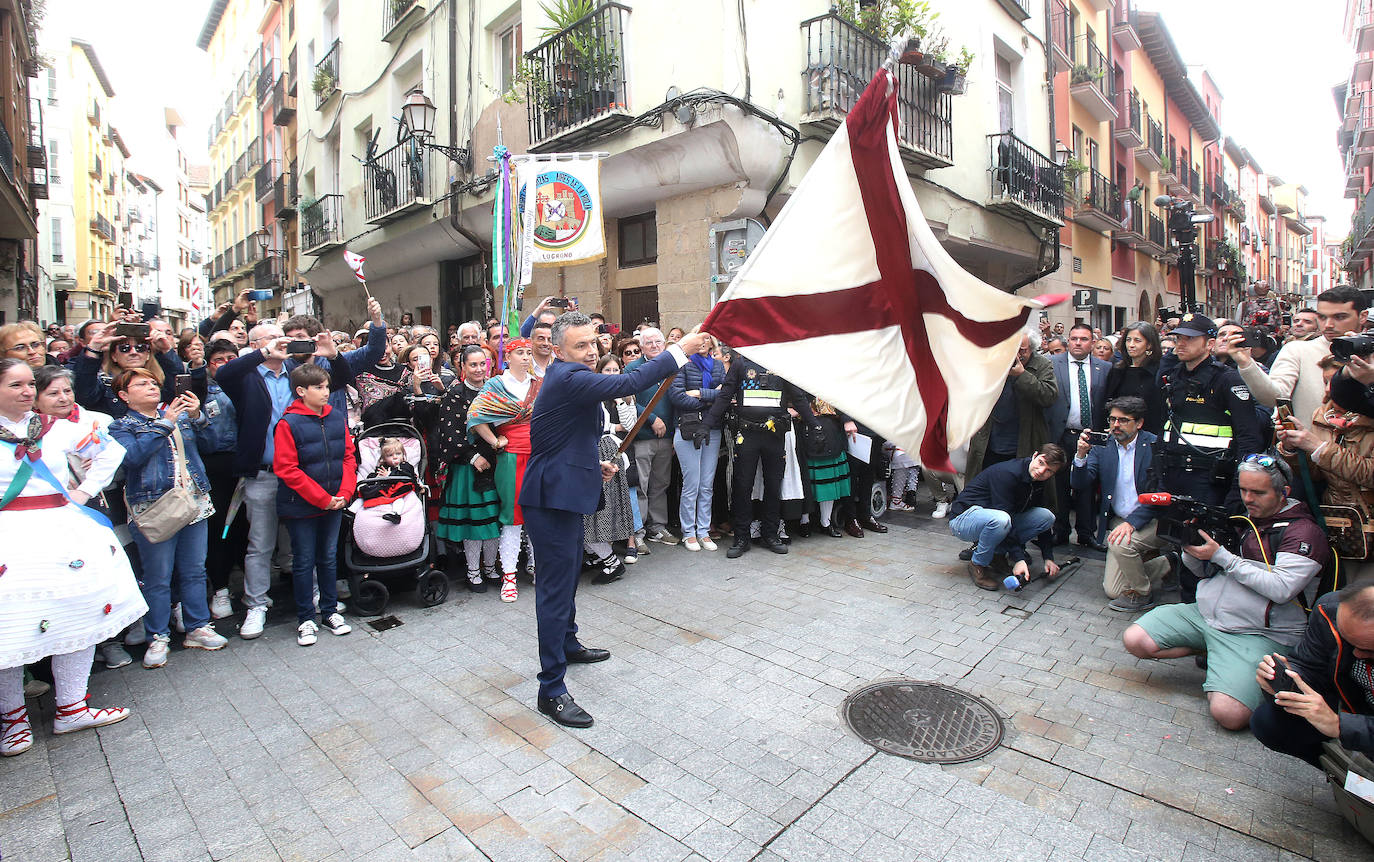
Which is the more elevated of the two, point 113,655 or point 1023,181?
point 1023,181

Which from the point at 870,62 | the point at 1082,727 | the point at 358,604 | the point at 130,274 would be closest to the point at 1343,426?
the point at 1082,727

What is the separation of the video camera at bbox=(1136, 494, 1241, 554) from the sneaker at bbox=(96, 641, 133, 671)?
5928 millimetres

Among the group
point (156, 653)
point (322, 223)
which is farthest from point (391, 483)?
point (322, 223)

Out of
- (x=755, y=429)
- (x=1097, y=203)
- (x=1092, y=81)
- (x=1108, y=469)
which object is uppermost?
(x=1092, y=81)

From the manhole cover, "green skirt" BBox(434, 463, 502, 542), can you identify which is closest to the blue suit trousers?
the manhole cover

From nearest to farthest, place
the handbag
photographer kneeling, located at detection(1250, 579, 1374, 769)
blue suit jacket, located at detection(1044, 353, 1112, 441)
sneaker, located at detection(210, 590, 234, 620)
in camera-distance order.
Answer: photographer kneeling, located at detection(1250, 579, 1374, 769), the handbag, sneaker, located at detection(210, 590, 234, 620), blue suit jacket, located at detection(1044, 353, 1112, 441)

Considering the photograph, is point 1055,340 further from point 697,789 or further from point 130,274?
point 130,274

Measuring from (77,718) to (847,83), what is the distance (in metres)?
10.3

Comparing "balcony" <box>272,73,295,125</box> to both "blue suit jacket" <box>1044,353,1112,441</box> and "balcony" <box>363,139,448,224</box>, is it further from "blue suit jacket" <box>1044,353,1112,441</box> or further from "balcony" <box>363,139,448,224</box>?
"blue suit jacket" <box>1044,353,1112,441</box>

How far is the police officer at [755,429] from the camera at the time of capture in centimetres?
690

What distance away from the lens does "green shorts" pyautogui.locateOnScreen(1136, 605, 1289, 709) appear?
364cm

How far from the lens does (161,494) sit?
445 centimetres

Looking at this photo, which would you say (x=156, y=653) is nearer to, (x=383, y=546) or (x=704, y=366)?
(x=383, y=546)

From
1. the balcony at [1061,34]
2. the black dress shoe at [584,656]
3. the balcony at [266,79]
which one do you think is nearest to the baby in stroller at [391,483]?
the black dress shoe at [584,656]
